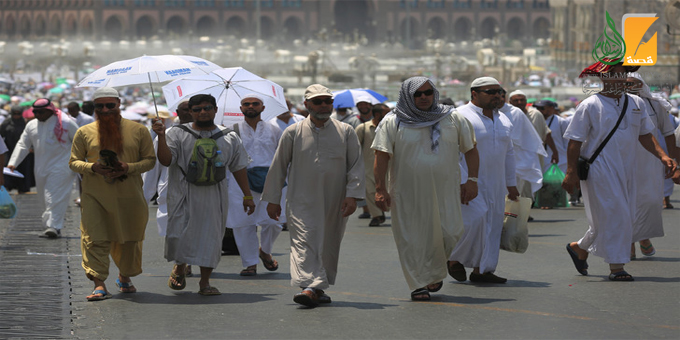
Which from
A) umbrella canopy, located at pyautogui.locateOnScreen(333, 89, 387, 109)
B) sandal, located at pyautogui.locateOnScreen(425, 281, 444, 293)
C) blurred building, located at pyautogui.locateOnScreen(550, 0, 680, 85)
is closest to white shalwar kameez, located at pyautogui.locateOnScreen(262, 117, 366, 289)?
sandal, located at pyautogui.locateOnScreen(425, 281, 444, 293)

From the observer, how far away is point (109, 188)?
680cm

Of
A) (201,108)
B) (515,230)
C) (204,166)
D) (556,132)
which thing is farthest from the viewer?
(556,132)

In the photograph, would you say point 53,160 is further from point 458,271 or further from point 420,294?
point 420,294

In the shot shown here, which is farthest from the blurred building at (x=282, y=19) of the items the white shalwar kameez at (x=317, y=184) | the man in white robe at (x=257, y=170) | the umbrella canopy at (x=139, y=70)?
the white shalwar kameez at (x=317, y=184)

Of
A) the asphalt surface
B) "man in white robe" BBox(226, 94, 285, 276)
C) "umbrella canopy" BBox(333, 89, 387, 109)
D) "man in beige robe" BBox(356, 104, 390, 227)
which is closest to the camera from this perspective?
the asphalt surface

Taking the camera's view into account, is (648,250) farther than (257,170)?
Yes

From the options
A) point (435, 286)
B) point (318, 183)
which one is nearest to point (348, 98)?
point (435, 286)

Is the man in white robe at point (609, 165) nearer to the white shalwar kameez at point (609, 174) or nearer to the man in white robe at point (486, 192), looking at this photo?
the white shalwar kameez at point (609, 174)

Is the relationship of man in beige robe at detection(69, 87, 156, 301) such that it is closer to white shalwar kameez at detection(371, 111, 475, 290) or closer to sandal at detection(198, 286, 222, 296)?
sandal at detection(198, 286, 222, 296)

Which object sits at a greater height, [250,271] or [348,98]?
[348,98]

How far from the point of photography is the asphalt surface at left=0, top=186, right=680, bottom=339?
573 cm

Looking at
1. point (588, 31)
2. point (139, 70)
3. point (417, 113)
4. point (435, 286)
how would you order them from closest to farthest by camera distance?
point (417, 113) < point (435, 286) < point (139, 70) < point (588, 31)

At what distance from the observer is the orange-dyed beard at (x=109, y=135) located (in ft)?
22.3

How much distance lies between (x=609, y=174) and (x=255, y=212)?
2.46m
